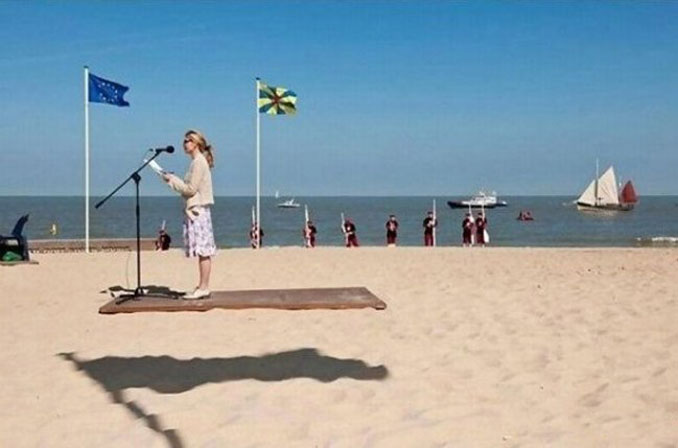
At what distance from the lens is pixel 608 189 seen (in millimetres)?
88188

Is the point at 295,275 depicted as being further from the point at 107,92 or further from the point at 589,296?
the point at 107,92

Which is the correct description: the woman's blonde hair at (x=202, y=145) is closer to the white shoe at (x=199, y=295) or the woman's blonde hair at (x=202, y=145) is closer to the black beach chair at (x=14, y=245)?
the white shoe at (x=199, y=295)

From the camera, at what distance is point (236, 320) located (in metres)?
7.26

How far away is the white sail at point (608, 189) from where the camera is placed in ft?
288

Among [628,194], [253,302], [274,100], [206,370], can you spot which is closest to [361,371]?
[206,370]

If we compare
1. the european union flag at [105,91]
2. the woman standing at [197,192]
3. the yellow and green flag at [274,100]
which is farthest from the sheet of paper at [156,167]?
the yellow and green flag at [274,100]

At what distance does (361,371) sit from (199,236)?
3.03 metres

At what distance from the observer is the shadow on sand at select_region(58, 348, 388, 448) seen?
196 inches

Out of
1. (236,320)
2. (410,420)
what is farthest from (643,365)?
(236,320)

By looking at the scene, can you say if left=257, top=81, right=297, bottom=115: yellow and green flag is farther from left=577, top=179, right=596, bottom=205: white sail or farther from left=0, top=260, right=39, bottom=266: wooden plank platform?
left=577, top=179, right=596, bottom=205: white sail

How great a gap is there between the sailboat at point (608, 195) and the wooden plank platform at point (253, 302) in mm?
83600

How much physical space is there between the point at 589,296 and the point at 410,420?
523cm

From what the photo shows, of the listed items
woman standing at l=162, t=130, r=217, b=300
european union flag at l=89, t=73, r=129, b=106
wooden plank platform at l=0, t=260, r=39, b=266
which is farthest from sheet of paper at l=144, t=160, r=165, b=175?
european union flag at l=89, t=73, r=129, b=106

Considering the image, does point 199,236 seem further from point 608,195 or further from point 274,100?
point 608,195
